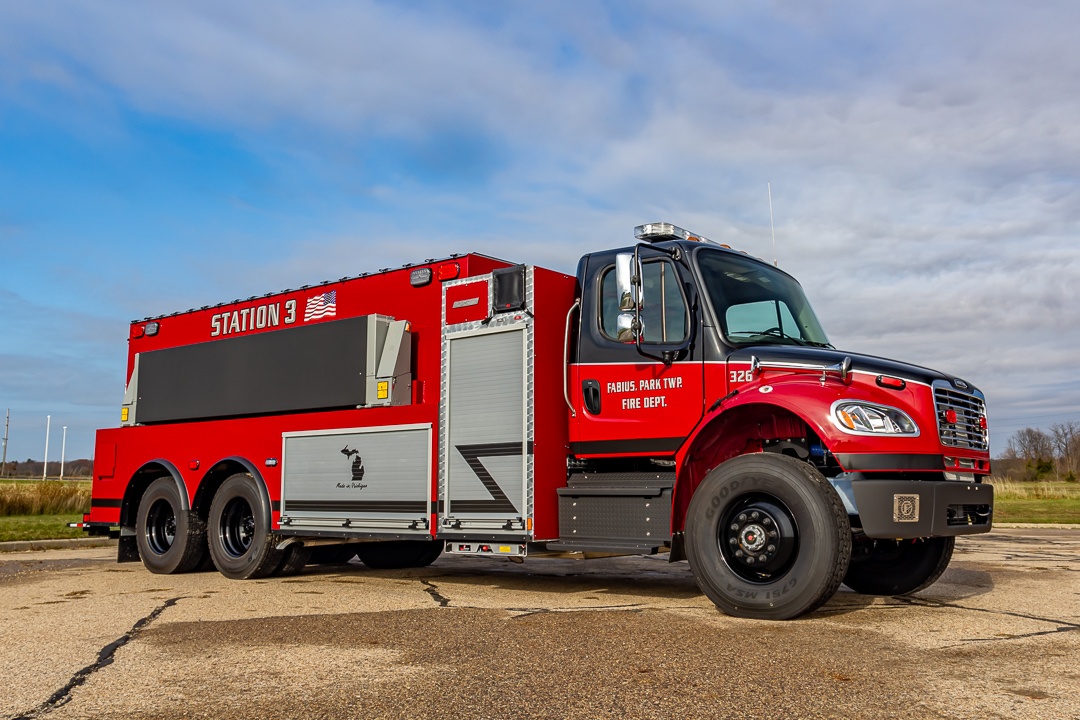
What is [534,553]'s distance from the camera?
7773 mm

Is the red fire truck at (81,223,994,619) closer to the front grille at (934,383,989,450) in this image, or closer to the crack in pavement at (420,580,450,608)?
the front grille at (934,383,989,450)

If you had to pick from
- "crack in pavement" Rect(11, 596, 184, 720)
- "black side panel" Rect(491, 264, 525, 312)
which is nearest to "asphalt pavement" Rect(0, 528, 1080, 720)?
"crack in pavement" Rect(11, 596, 184, 720)

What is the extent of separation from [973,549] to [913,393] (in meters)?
8.30

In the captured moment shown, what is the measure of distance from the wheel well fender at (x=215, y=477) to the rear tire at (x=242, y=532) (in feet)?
0.42

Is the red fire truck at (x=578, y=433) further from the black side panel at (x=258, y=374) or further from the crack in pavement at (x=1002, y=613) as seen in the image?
the crack in pavement at (x=1002, y=613)

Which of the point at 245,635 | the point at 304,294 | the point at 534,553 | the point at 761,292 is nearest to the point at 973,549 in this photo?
the point at 761,292

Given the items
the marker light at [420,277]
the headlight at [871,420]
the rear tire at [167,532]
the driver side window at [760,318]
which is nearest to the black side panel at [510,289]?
the marker light at [420,277]

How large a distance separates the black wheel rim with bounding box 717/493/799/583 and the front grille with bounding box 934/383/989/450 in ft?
4.26

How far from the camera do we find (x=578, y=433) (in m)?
7.96

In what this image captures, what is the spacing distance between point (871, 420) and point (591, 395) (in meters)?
2.42

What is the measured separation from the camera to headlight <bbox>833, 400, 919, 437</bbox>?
20.6 ft

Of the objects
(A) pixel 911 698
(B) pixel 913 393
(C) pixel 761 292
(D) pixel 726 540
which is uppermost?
(C) pixel 761 292

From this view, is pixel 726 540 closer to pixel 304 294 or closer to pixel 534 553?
pixel 534 553

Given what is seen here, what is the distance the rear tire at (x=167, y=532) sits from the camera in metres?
10.6
